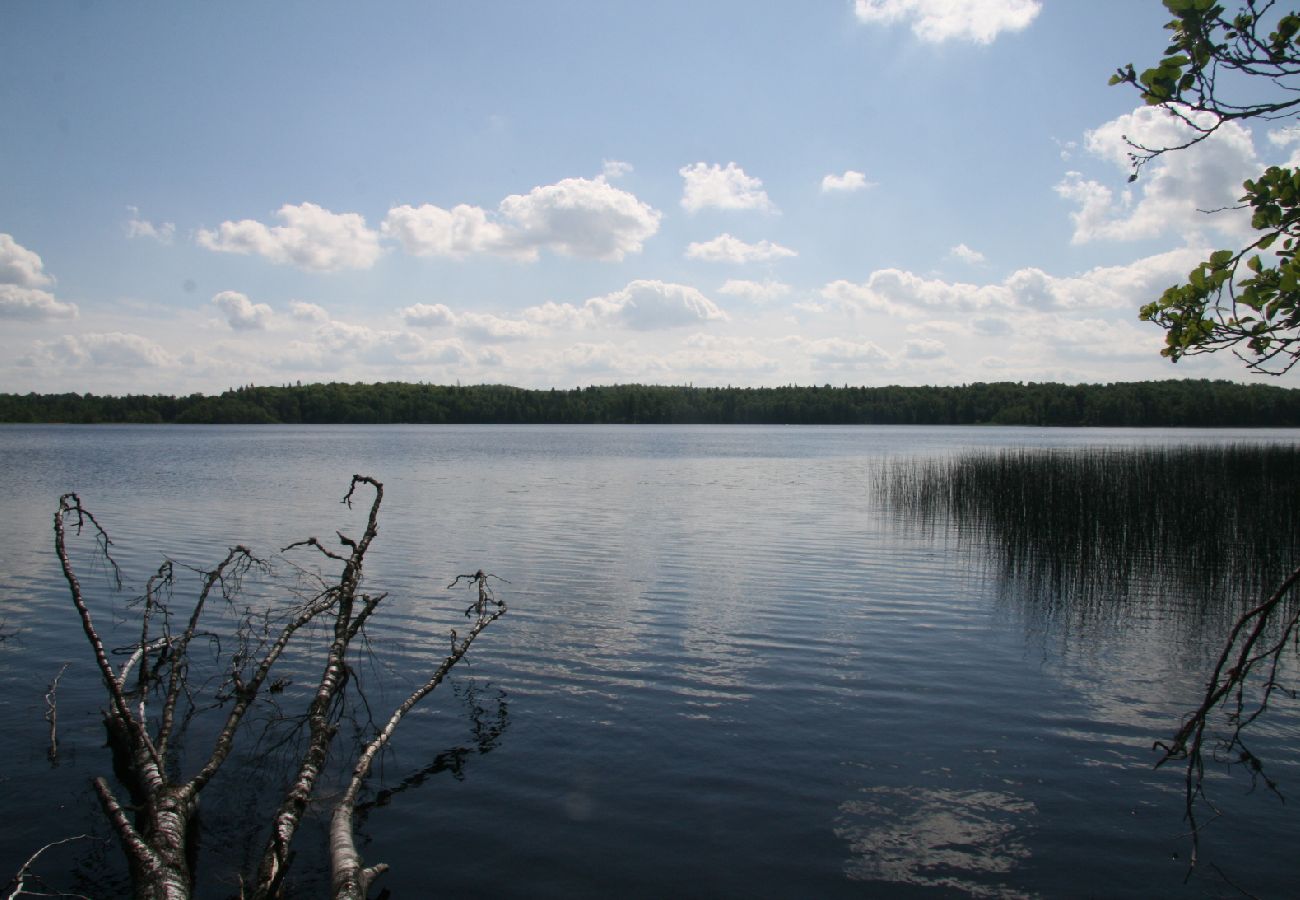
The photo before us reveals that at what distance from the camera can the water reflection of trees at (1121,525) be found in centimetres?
1387

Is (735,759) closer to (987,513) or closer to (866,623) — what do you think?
(866,623)

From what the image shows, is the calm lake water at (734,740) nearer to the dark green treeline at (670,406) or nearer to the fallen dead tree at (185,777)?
the fallen dead tree at (185,777)

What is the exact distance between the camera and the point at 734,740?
24.5ft

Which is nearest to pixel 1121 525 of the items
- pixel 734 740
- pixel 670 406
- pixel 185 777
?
pixel 734 740

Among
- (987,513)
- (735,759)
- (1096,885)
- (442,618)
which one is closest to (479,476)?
(987,513)

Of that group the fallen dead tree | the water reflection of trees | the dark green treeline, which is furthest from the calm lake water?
the dark green treeline

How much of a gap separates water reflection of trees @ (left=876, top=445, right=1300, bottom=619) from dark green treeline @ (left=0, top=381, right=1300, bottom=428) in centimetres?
11309

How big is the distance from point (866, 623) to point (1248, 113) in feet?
30.9

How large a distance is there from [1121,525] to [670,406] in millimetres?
164655

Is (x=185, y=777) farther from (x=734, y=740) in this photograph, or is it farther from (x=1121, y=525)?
(x=1121, y=525)

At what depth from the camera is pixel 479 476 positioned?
37.0 meters

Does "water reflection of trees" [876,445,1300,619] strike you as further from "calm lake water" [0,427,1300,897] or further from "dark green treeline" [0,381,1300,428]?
"dark green treeline" [0,381,1300,428]

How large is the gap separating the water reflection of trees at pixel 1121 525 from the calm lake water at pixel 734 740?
2.73 ft

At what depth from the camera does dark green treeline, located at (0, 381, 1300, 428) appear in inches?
5108
